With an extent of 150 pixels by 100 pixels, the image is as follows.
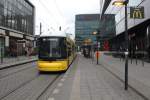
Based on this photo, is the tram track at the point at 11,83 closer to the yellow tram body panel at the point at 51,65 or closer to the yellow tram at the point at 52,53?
the yellow tram body panel at the point at 51,65

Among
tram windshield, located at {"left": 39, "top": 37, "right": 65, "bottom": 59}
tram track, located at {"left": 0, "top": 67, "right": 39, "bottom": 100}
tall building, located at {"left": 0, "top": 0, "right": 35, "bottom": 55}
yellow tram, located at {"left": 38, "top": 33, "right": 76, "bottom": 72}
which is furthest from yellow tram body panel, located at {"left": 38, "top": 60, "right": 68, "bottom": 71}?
tall building, located at {"left": 0, "top": 0, "right": 35, "bottom": 55}

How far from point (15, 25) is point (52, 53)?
4383 cm

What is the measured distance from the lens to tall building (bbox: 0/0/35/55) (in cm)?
5546

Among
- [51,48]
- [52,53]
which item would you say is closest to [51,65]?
[52,53]

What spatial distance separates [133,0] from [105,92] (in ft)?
111

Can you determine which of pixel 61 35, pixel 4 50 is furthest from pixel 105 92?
pixel 4 50

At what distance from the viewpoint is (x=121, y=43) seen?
204ft

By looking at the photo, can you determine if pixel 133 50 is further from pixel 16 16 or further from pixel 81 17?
pixel 81 17

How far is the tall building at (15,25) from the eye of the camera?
5546 centimetres

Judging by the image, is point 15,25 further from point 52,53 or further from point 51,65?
point 51,65

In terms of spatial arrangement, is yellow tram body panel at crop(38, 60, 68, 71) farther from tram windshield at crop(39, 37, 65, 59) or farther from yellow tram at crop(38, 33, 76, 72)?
tram windshield at crop(39, 37, 65, 59)

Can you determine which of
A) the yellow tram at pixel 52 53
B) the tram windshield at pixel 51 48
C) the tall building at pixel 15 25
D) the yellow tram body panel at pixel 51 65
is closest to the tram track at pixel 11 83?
the yellow tram body panel at pixel 51 65

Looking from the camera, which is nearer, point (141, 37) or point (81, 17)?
point (141, 37)

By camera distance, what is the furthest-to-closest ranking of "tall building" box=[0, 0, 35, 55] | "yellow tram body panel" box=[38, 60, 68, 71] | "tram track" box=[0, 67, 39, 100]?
"tall building" box=[0, 0, 35, 55] < "yellow tram body panel" box=[38, 60, 68, 71] < "tram track" box=[0, 67, 39, 100]
